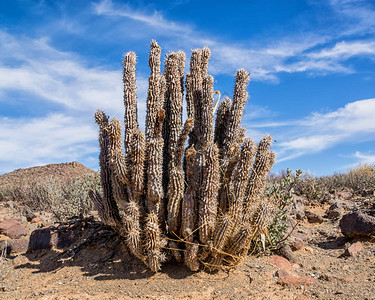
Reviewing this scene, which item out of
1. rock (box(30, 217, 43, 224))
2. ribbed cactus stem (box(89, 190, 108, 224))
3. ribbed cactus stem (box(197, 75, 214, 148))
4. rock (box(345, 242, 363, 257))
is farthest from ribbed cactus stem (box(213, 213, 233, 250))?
rock (box(30, 217, 43, 224))

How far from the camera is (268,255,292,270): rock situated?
5688 mm

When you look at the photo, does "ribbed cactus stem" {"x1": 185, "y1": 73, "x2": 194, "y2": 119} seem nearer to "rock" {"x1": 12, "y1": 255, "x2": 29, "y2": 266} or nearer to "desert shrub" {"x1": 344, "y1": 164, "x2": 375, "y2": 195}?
"rock" {"x1": 12, "y1": 255, "x2": 29, "y2": 266}

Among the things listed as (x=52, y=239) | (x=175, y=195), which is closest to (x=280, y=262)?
(x=175, y=195)

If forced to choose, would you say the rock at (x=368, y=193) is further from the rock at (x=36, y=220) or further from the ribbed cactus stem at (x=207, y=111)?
the rock at (x=36, y=220)

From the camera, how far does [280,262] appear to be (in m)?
5.78

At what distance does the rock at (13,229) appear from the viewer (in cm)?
896

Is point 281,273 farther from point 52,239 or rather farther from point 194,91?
point 52,239

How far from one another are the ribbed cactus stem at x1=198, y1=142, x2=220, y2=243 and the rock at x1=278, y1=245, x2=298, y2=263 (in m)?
1.99

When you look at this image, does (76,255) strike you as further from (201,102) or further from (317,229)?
(317,229)

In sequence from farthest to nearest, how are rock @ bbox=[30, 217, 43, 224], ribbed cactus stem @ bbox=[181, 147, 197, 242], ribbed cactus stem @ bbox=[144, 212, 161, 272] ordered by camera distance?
rock @ bbox=[30, 217, 43, 224] < ribbed cactus stem @ bbox=[181, 147, 197, 242] < ribbed cactus stem @ bbox=[144, 212, 161, 272]

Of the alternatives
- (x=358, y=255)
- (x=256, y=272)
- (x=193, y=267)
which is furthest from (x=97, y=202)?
(x=358, y=255)

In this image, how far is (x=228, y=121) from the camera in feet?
19.9

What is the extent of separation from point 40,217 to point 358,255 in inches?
369

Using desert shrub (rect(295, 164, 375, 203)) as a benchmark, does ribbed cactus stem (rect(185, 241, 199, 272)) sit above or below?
below
